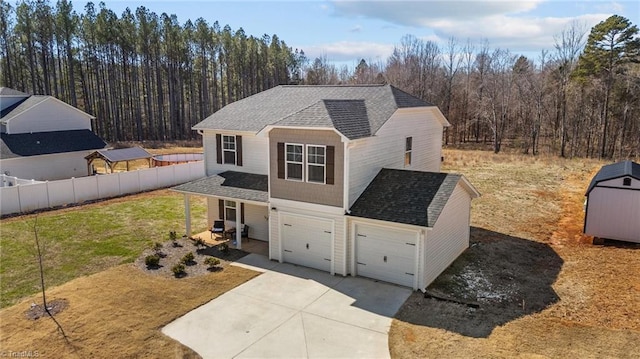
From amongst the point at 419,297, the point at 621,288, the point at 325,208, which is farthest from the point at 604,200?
the point at 325,208

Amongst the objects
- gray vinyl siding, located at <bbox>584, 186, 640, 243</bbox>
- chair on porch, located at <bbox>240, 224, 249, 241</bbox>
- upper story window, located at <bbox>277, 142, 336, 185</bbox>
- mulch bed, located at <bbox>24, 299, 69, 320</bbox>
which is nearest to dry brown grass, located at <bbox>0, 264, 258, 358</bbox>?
mulch bed, located at <bbox>24, 299, 69, 320</bbox>

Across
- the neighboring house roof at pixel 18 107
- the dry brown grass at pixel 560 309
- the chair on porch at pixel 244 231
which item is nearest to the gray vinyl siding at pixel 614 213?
the dry brown grass at pixel 560 309

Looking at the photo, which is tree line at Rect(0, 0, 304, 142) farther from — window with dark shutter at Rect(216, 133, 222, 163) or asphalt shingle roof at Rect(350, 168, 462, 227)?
asphalt shingle roof at Rect(350, 168, 462, 227)

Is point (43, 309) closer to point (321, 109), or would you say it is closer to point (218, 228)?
point (218, 228)

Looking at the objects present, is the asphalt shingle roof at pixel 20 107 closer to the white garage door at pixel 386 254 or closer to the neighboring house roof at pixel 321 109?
the neighboring house roof at pixel 321 109

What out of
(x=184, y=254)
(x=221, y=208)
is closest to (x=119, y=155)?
(x=221, y=208)

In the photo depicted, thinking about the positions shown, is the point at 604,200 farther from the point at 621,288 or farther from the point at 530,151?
the point at 530,151

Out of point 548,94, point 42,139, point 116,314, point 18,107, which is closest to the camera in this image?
point 116,314

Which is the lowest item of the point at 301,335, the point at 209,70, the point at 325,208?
A: the point at 301,335
